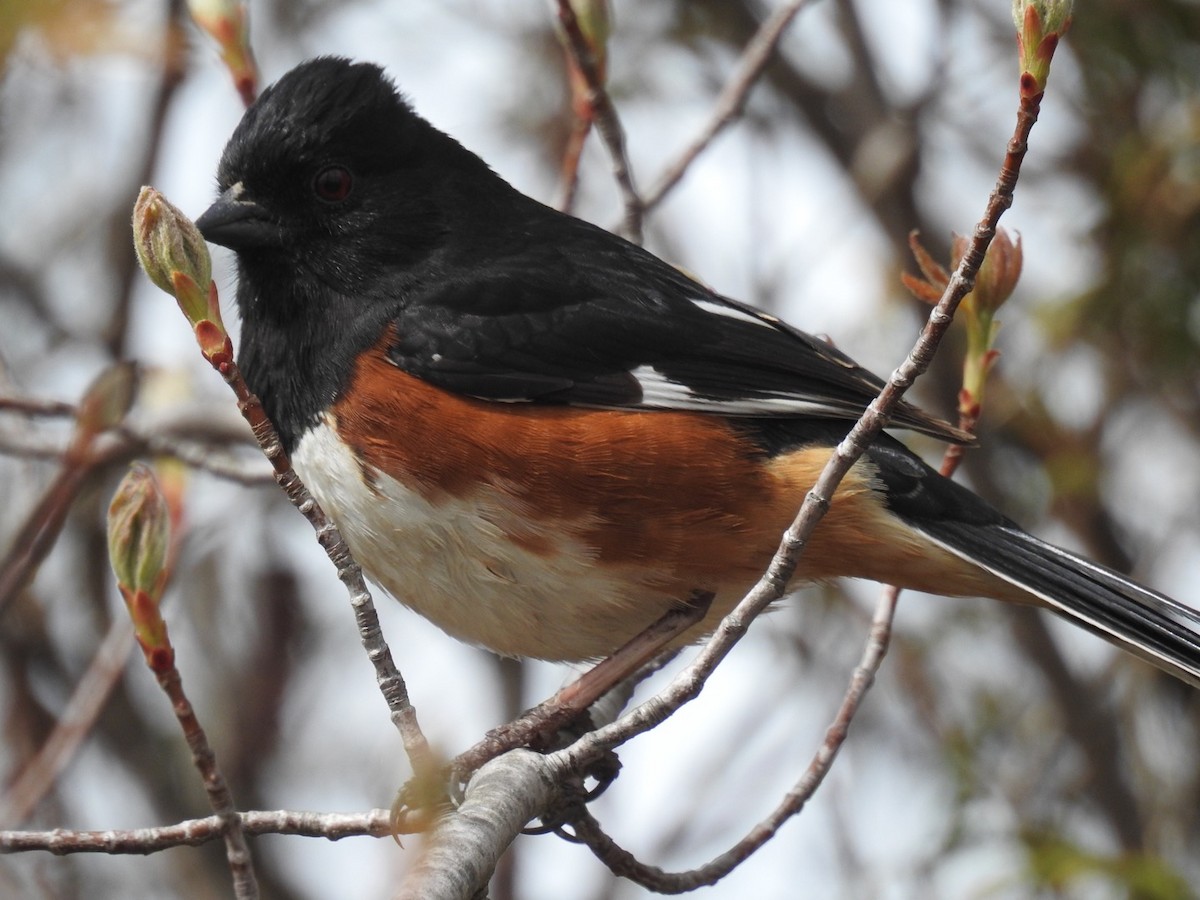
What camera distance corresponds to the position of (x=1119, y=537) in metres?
4.44

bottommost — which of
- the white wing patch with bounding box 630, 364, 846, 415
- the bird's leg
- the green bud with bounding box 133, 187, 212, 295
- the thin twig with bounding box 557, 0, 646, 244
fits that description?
the green bud with bounding box 133, 187, 212, 295

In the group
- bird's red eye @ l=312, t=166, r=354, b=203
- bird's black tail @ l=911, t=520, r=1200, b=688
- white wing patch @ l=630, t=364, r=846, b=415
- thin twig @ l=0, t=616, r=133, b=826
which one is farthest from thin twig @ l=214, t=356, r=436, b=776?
thin twig @ l=0, t=616, r=133, b=826

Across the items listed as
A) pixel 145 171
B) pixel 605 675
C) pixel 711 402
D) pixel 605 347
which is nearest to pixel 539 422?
pixel 605 347

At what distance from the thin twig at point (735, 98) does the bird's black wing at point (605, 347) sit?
0.47m

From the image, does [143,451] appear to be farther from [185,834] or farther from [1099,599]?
[1099,599]

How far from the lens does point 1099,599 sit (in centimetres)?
260

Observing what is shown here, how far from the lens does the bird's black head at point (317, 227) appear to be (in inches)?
109

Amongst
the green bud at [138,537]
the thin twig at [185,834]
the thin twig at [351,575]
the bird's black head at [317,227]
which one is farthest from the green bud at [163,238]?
the bird's black head at [317,227]

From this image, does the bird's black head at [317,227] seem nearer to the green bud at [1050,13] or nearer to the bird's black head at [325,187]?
the bird's black head at [325,187]

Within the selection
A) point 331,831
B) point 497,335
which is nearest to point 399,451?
point 497,335

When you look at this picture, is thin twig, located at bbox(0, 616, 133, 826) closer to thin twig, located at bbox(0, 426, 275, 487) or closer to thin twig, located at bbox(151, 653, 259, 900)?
thin twig, located at bbox(0, 426, 275, 487)

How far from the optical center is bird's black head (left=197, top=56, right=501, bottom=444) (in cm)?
277

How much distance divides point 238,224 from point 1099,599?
173 cm

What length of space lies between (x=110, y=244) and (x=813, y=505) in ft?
9.59
